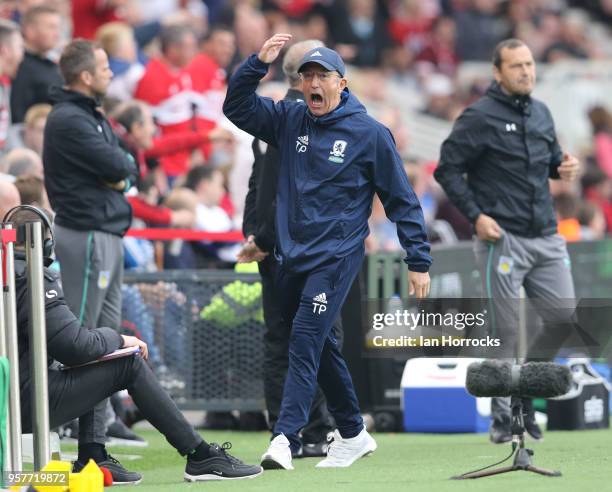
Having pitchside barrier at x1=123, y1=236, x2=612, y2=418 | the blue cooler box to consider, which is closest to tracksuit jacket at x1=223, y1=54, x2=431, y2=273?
the blue cooler box

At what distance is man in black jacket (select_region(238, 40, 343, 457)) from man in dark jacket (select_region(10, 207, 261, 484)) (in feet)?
4.27

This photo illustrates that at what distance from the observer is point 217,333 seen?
419 inches

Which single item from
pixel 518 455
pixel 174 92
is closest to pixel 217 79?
pixel 174 92

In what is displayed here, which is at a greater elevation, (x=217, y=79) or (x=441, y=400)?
(x=217, y=79)

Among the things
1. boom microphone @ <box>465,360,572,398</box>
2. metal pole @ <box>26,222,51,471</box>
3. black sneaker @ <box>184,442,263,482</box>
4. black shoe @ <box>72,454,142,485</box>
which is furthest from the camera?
black shoe @ <box>72,454,142,485</box>

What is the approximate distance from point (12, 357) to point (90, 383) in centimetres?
60

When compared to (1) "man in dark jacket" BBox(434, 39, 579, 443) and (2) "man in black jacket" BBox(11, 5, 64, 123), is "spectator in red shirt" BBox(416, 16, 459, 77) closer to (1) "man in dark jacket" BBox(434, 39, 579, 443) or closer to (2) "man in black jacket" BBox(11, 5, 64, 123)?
(2) "man in black jacket" BBox(11, 5, 64, 123)

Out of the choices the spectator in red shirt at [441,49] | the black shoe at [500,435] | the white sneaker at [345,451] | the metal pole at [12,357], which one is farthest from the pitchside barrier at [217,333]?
the spectator in red shirt at [441,49]

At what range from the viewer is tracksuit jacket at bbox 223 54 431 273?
767cm

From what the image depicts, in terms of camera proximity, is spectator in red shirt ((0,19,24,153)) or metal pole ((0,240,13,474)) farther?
spectator in red shirt ((0,19,24,153))

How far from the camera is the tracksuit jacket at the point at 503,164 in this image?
9.32 meters

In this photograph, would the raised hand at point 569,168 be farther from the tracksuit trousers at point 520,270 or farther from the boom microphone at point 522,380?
the boom microphone at point 522,380

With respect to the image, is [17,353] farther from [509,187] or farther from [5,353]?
[509,187]

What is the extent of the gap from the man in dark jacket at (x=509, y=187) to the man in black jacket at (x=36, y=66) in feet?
12.8
